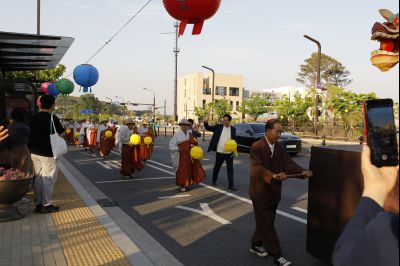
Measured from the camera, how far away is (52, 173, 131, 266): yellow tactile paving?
14.8 ft

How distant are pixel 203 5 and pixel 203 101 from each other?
3026 inches

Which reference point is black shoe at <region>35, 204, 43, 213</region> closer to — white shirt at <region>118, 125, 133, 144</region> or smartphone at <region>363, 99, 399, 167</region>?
white shirt at <region>118, 125, 133, 144</region>

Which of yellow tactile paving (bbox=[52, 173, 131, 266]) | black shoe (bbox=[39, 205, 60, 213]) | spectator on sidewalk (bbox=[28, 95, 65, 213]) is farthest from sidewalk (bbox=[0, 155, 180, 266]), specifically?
spectator on sidewalk (bbox=[28, 95, 65, 213])

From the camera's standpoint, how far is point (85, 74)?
11453 millimetres

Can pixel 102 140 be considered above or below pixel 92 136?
below

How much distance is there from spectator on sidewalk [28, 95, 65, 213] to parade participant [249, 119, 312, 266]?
3564 mm

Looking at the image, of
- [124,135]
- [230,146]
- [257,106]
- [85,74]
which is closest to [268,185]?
[230,146]

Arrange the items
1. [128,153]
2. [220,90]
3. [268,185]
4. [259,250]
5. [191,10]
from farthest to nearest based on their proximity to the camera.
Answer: [220,90]
[128,153]
[191,10]
[259,250]
[268,185]

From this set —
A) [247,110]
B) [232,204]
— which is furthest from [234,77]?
[232,204]

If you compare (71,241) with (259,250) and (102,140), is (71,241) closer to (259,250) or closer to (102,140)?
(259,250)

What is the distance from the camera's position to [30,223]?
5.93 m

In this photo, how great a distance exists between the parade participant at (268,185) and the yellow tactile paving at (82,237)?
1628 mm

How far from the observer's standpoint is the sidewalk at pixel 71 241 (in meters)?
4.47

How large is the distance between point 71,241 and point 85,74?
23.7 feet
